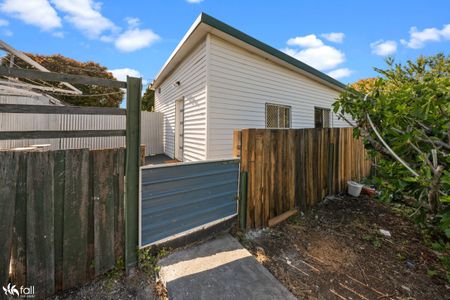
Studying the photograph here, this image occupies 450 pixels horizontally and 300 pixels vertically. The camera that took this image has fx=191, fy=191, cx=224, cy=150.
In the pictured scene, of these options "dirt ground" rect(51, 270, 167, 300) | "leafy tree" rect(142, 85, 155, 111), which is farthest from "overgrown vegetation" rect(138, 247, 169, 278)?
"leafy tree" rect(142, 85, 155, 111)

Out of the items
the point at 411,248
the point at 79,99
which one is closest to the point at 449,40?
the point at 411,248

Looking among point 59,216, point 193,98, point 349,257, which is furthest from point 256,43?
point 59,216

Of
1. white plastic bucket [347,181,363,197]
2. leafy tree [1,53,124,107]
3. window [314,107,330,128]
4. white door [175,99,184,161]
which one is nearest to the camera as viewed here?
white plastic bucket [347,181,363,197]

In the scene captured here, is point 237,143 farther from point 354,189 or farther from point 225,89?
point 354,189

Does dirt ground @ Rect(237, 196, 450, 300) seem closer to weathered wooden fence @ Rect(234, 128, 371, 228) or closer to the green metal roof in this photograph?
weathered wooden fence @ Rect(234, 128, 371, 228)

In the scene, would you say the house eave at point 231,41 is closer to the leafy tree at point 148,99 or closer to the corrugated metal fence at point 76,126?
the corrugated metal fence at point 76,126

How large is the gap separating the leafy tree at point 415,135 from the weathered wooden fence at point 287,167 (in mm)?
994

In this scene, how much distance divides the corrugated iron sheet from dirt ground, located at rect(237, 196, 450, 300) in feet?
2.26

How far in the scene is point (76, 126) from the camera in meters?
7.86

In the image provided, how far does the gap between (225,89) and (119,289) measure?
4.44 metres

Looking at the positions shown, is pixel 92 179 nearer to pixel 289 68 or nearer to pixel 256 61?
pixel 256 61

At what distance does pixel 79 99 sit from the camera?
15906mm

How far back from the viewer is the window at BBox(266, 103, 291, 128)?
6324 mm

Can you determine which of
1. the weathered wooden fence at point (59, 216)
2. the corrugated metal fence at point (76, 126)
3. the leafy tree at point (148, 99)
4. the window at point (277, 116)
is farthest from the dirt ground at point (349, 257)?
the leafy tree at point (148, 99)
